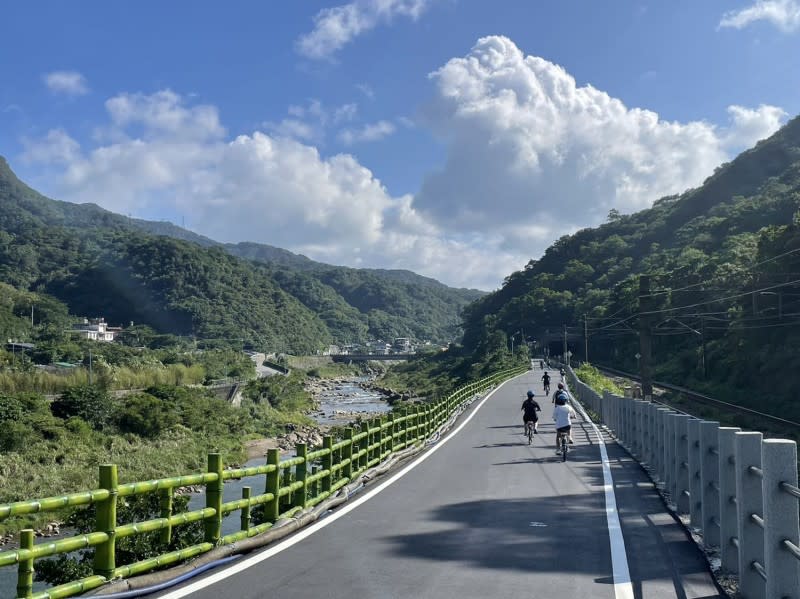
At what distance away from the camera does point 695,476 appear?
9805 mm

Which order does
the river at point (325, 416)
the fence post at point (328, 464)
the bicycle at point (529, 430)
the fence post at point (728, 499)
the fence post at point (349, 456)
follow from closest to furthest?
the fence post at point (728, 499)
the fence post at point (328, 464)
the fence post at point (349, 456)
the bicycle at point (529, 430)
the river at point (325, 416)

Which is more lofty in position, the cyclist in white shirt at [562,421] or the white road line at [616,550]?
the cyclist in white shirt at [562,421]

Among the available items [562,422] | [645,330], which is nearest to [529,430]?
[562,422]

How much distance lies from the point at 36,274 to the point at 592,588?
202338mm

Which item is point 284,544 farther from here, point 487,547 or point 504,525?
point 504,525

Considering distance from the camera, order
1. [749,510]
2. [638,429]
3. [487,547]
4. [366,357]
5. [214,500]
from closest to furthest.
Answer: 1. [749,510]
2. [214,500]
3. [487,547]
4. [638,429]
5. [366,357]

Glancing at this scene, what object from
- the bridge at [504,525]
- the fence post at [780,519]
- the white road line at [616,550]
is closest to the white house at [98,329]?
the bridge at [504,525]

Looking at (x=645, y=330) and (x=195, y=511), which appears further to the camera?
(x=645, y=330)

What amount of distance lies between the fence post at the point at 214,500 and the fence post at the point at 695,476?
5.83 meters

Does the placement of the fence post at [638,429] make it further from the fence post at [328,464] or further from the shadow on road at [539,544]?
the fence post at [328,464]

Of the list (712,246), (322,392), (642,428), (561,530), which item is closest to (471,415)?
(642,428)

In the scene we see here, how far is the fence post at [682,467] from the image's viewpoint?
11.2 m

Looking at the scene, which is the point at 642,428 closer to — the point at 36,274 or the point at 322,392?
the point at 322,392

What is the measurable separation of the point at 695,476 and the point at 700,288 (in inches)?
2444
